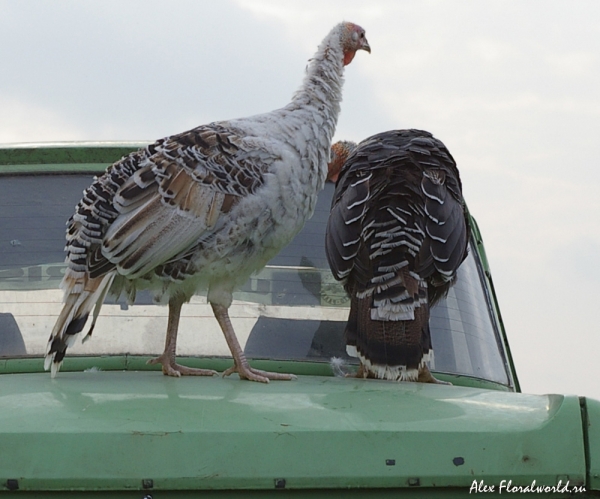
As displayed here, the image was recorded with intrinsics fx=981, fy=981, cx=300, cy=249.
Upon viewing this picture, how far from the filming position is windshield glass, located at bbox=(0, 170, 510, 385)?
368 centimetres

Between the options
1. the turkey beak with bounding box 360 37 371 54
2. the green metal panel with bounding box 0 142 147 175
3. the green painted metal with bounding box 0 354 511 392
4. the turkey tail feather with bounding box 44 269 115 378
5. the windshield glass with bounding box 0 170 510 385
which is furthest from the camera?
the turkey beak with bounding box 360 37 371 54

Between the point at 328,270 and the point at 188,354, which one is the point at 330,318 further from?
the point at 188,354

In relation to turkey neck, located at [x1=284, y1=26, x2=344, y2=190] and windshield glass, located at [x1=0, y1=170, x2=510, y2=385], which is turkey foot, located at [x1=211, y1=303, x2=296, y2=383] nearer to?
windshield glass, located at [x1=0, y1=170, x2=510, y2=385]

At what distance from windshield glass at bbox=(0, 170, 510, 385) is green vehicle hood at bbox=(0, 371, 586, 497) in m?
1.18

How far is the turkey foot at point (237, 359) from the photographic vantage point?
3283mm

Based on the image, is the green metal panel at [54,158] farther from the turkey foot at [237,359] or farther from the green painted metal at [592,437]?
the green painted metal at [592,437]

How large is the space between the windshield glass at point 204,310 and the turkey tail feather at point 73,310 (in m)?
0.27

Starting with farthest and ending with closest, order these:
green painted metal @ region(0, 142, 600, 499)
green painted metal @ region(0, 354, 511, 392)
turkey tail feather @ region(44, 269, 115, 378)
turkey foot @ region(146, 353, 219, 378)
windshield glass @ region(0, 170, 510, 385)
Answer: windshield glass @ region(0, 170, 510, 385) < green painted metal @ region(0, 354, 511, 392) < turkey foot @ region(146, 353, 219, 378) < turkey tail feather @ region(44, 269, 115, 378) < green painted metal @ region(0, 142, 600, 499)

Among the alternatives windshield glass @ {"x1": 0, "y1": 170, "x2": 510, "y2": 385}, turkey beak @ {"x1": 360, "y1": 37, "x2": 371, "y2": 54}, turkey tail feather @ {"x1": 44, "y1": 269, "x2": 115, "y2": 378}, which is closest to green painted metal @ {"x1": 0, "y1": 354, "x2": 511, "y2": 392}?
windshield glass @ {"x1": 0, "y1": 170, "x2": 510, "y2": 385}

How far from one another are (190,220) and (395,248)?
0.97 m

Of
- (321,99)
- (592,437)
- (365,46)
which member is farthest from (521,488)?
(365,46)

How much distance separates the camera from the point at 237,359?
338cm

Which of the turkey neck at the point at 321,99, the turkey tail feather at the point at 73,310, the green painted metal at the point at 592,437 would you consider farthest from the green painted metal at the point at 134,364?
the green painted metal at the point at 592,437

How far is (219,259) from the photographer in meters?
3.53
